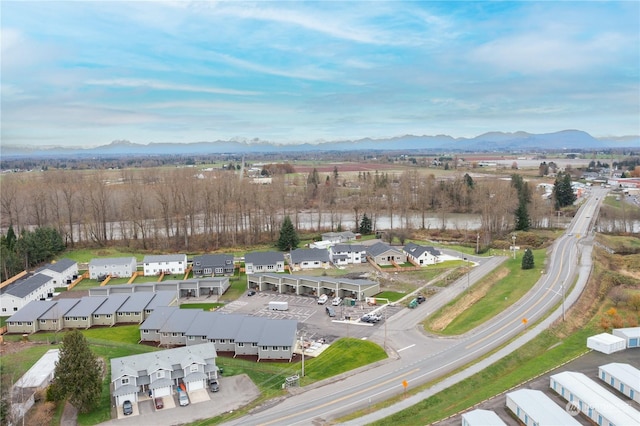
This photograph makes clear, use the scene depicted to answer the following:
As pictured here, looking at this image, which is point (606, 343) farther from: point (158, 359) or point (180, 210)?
point (180, 210)

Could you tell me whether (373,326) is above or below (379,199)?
below

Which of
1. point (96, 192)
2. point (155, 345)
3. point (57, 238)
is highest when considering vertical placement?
point (96, 192)

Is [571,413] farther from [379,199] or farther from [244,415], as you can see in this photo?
[379,199]

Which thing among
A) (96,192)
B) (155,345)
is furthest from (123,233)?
(155,345)

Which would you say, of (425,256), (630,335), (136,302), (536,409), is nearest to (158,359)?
(136,302)

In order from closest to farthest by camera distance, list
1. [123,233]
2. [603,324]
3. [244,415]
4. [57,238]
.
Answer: [244,415] < [603,324] < [57,238] < [123,233]

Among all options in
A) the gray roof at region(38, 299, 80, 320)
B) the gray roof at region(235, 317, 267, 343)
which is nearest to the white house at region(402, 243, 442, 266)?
the gray roof at region(235, 317, 267, 343)
